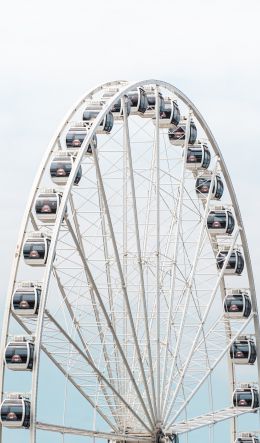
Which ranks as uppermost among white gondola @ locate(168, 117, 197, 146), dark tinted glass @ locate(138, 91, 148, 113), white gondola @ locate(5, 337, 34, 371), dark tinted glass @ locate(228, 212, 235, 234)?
dark tinted glass @ locate(138, 91, 148, 113)

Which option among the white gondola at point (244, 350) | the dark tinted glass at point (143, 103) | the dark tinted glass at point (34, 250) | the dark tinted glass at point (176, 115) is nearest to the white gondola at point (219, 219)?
the dark tinted glass at point (176, 115)

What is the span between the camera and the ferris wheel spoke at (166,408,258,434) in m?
122

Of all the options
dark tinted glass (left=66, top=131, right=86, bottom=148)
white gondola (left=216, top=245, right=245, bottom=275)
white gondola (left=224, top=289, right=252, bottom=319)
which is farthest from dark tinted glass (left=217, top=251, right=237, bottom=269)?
dark tinted glass (left=66, top=131, right=86, bottom=148)

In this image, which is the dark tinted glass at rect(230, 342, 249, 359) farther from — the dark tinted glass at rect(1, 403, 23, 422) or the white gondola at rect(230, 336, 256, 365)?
the dark tinted glass at rect(1, 403, 23, 422)

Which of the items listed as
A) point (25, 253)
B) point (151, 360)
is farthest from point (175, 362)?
point (25, 253)

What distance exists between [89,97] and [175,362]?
13460 mm

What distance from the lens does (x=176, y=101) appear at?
129 m

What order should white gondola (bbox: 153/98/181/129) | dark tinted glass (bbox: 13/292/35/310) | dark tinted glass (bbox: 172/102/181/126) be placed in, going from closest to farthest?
dark tinted glass (bbox: 13/292/35/310)
white gondola (bbox: 153/98/181/129)
dark tinted glass (bbox: 172/102/181/126)

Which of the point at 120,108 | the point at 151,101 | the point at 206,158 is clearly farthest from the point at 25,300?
the point at 206,158

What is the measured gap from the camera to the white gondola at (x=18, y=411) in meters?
111

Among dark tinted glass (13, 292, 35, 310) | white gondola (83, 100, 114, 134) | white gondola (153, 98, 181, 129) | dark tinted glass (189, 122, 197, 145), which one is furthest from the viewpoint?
dark tinted glass (189, 122, 197, 145)

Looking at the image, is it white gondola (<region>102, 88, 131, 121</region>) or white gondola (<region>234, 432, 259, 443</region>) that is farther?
white gondola (<region>234, 432, 259, 443</region>)

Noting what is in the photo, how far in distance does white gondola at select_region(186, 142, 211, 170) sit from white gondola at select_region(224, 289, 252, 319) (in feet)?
24.7

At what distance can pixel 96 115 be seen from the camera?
385 feet
